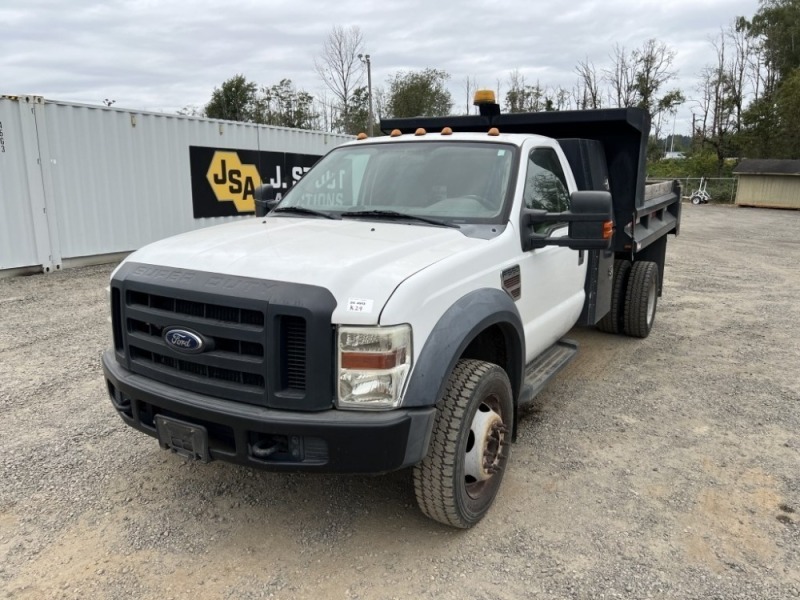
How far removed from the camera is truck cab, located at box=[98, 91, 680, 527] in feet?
8.12

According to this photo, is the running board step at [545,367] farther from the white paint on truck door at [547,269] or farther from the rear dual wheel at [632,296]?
the rear dual wheel at [632,296]

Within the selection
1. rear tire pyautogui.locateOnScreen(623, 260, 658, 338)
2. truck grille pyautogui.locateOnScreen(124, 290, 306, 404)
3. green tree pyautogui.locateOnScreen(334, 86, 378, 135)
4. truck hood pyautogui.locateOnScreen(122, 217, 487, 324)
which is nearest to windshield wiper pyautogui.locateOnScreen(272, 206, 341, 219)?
truck hood pyautogui.locateOnScreen(122, 217, 487, 324)

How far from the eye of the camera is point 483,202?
3615 millimetres

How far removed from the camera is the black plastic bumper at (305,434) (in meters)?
2.46

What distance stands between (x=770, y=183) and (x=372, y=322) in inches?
1295

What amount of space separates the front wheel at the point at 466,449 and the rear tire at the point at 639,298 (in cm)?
344

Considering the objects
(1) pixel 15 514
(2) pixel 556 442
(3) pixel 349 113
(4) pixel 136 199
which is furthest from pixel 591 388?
(3) pixel 349 113

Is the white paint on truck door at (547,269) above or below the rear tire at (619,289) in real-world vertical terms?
above

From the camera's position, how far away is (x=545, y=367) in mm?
4082

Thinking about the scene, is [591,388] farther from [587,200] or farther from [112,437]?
[112,437]

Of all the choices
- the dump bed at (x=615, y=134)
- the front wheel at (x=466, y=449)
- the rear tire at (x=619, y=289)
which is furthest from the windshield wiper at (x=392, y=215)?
the rear tire at (x=619, y=289)

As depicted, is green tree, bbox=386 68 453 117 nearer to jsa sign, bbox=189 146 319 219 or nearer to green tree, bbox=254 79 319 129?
green tree, bbox=254 79 319 129

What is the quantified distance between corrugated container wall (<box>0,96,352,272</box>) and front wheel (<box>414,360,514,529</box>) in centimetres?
893

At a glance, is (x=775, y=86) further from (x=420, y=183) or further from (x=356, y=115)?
(x=420, y=183)
